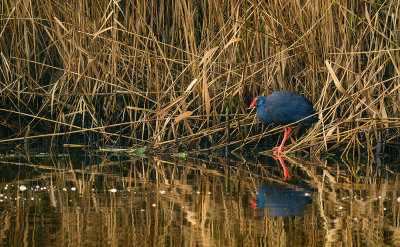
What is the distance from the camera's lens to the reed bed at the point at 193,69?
22.2 ft

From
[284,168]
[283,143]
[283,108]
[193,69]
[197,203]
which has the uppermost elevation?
[193,69]

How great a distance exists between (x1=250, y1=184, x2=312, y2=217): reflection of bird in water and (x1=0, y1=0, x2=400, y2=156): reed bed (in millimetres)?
1583

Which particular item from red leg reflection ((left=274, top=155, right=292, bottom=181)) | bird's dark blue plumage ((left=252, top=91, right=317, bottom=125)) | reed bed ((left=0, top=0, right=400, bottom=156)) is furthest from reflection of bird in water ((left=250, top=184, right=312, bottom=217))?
bird's dark blue plumage ((left=252, top=91, right=317, bottom=125))

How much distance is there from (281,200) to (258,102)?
2544mm

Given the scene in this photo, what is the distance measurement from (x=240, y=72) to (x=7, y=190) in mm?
3250

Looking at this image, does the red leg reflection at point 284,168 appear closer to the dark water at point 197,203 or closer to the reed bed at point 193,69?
the dark water at point 197,203

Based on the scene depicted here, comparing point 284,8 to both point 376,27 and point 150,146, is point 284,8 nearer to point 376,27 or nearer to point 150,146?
point 376,27

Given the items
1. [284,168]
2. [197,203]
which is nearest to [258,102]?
[284,168]

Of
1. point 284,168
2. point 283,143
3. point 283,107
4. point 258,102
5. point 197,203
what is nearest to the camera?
point 197,203

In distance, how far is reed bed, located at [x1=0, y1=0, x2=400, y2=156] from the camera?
22.2 ft

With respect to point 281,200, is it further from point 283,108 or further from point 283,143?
point 283,143

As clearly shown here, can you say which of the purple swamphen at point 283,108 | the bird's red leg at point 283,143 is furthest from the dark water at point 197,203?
the purple swamphen at point 283,108

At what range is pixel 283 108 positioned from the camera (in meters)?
6.94

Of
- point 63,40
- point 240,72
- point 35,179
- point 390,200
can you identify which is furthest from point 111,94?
point 390,200
